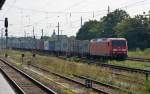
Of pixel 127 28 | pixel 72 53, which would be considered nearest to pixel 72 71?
pixel 72 53

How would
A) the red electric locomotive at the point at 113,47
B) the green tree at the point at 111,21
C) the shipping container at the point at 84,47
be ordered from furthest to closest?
the green tree at the point at 111,21, the shipping container at the point at 84,47, the red electric locomotive at the point at 113,47

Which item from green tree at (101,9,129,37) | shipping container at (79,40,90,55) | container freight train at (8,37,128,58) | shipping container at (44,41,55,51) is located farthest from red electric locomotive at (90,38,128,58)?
green tree at (101,9,129,37)

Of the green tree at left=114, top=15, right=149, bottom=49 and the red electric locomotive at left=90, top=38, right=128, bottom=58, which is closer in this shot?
the red electric locomotive at left=90, top=38, right=128, bottom=58

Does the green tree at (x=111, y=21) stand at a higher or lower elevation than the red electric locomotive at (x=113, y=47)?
higher

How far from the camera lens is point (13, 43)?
150 meters

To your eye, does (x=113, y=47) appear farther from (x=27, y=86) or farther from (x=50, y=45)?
(x=50, y=45)

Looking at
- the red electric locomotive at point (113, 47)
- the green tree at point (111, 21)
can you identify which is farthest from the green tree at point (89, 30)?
the red electric locomotive at point (113, 47)

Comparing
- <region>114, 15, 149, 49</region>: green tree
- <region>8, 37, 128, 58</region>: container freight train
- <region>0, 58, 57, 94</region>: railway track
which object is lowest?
<region>0, 58, 57, 94</region>: railway track

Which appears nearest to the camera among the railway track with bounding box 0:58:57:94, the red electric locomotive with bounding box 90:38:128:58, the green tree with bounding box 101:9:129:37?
the railway track with bounding box 0:58:57:94

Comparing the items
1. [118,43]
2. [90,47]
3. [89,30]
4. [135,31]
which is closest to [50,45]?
[135,31]

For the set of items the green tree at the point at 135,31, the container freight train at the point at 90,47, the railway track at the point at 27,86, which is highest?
the green tree at the point at 135,31

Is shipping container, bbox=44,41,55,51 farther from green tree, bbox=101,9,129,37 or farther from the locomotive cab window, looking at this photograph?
the locomotive cab window

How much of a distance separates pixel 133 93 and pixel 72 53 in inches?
1996

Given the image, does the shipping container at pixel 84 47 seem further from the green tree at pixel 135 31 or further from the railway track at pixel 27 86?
the railway track at pixel 27 86
